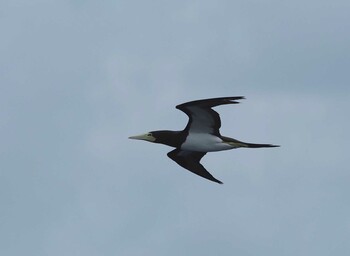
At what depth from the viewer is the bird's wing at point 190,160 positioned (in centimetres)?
6712

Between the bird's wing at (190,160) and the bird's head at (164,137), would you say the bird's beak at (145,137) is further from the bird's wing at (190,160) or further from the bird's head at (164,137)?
the bird's wing at (190,160)

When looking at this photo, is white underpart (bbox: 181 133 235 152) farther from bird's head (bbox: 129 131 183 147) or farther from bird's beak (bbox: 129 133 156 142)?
bird's beak (bbox: 129 133 156 142)

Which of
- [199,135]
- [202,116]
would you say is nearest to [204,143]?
[199,135]

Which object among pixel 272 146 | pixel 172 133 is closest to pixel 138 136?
pixel 172 133

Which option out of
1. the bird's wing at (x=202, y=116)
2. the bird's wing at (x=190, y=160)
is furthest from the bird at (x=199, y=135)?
the bird's wing at (x=190, y=160)

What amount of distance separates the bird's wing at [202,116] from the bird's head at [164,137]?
0.89m

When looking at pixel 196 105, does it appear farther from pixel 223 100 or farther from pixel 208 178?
pixel 208 178

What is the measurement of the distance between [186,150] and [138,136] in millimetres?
2769

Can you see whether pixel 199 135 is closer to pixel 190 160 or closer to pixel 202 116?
pixel 202 116

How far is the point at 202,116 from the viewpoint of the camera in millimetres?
62312

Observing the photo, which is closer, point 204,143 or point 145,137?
point 204,143

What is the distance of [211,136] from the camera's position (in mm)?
63188

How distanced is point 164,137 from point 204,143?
2314 mm

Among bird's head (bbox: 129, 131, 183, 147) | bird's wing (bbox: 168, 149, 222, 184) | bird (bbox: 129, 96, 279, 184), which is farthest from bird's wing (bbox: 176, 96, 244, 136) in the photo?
bird's wing (bbox: 168, 149, 222, 184)
